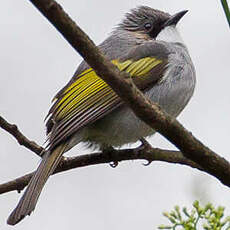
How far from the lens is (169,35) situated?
19.1 feet

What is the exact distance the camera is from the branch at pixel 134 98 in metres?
2.04

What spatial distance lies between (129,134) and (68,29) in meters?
2.79

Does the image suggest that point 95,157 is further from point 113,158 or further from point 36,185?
point 36,185

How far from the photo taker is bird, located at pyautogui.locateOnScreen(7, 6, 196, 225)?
14.5ft

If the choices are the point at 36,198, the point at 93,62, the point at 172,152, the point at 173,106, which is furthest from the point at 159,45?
the point at 93,62

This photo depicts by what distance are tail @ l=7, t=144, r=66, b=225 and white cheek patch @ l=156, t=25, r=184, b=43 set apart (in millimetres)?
1883

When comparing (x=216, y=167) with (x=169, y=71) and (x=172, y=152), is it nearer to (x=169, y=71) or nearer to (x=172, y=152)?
(x=172, y=152)

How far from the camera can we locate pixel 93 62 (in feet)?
7.48

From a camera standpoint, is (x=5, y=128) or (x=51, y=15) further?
(x=5, y=128)

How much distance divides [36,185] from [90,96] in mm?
985

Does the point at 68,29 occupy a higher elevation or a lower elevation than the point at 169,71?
higher

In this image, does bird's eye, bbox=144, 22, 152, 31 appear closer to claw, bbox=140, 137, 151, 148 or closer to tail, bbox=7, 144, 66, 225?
claw, bbox=140, 137, 151, 148

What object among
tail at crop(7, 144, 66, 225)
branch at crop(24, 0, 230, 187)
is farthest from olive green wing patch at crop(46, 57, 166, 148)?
branch at crop(24, 0, 230, 187)

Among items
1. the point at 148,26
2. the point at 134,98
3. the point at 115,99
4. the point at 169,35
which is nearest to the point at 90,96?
the point at 115,99
